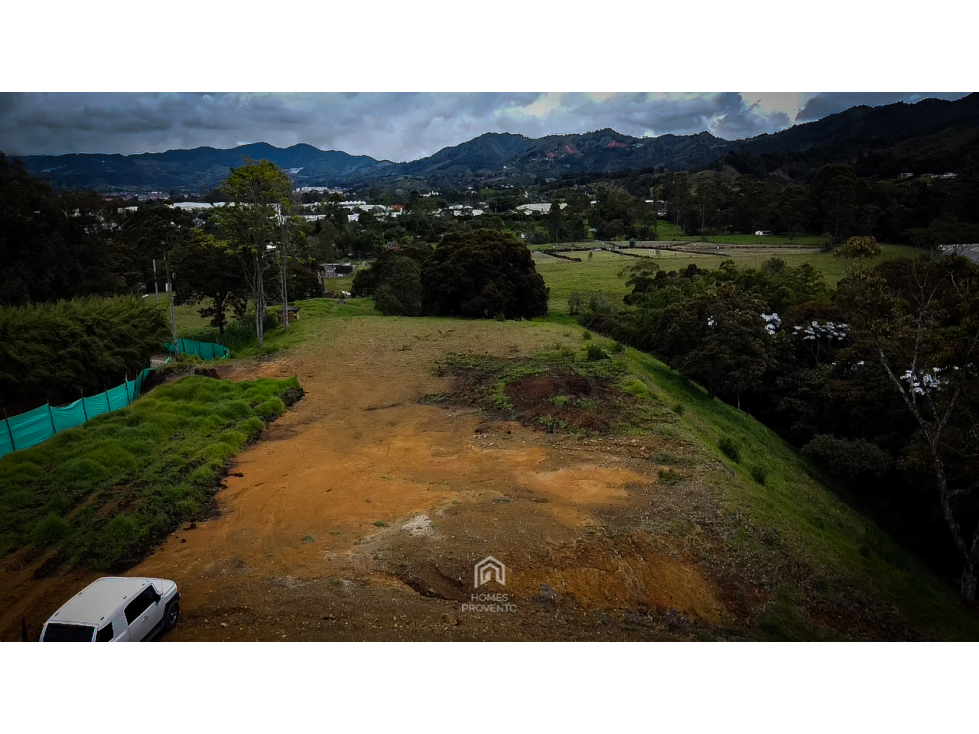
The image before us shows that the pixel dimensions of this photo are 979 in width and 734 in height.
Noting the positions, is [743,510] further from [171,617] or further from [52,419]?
[52,419]

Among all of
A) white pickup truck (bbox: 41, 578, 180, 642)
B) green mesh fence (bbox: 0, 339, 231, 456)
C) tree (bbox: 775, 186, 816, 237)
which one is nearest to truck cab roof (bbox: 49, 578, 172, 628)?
white pickup truck (bbox: 41, 578, 180, 642)

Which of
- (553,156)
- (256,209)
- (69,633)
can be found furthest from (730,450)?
(553,156)

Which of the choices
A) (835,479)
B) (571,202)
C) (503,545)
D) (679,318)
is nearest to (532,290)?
(679,318)

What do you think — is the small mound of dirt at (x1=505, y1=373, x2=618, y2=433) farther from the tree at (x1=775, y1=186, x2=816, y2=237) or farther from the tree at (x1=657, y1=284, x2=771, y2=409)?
the tree at (x1=775, y1=186, x2=816, y2=237)

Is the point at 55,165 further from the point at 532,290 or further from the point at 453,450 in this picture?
the point at 532,290

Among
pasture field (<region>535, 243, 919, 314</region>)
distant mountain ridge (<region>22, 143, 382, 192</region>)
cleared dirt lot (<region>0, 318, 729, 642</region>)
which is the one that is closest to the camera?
cleared dirt lot (<region>0, 318, 729, 642</region>)

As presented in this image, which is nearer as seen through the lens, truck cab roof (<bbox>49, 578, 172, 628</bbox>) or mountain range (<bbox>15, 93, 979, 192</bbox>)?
truck cab roof (<bbox>49, 578, 172, 628</bbox>)
